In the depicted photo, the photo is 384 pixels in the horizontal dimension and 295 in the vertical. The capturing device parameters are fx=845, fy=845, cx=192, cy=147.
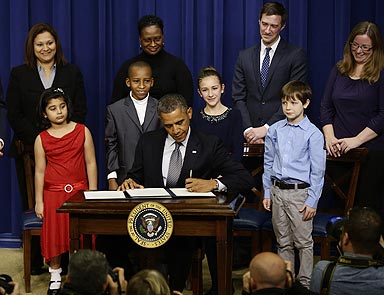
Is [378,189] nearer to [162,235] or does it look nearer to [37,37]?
[162,235]

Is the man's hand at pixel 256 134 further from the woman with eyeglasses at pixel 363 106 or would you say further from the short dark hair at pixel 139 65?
the short dark hair at pixel 139 65

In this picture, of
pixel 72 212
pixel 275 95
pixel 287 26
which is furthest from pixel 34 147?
pixel 287 26

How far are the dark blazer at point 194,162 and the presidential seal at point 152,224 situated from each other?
0.59 m

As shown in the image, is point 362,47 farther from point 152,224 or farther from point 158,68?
point 152,224

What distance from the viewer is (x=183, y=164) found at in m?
4.80

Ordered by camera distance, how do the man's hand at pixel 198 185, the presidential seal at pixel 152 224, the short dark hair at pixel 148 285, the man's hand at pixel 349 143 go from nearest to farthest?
the short dark hair at pixel 148 285 → the presidential seal at pixel 152 224 → the man's hand at pixel 198 185 → the man's hand at pixel 349 143

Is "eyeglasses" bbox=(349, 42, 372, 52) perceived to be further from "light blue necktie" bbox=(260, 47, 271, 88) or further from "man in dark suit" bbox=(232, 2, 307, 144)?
"light blue necktie" bbox=(260, 47, 271, 88)

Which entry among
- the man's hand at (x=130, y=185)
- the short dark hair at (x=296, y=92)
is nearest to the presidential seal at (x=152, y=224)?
the man's hand at (x=130, y=185)

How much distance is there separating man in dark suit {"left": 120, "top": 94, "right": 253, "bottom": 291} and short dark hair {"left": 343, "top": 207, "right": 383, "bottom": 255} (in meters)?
1.18

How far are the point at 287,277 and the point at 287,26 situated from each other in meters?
3.38

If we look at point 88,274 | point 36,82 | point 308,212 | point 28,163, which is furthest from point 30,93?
point 88,274

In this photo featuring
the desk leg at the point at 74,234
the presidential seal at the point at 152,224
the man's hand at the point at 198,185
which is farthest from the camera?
the man's hand at the point at 198,185

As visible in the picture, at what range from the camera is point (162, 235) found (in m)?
4.25

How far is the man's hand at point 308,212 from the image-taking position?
16.8 ft
